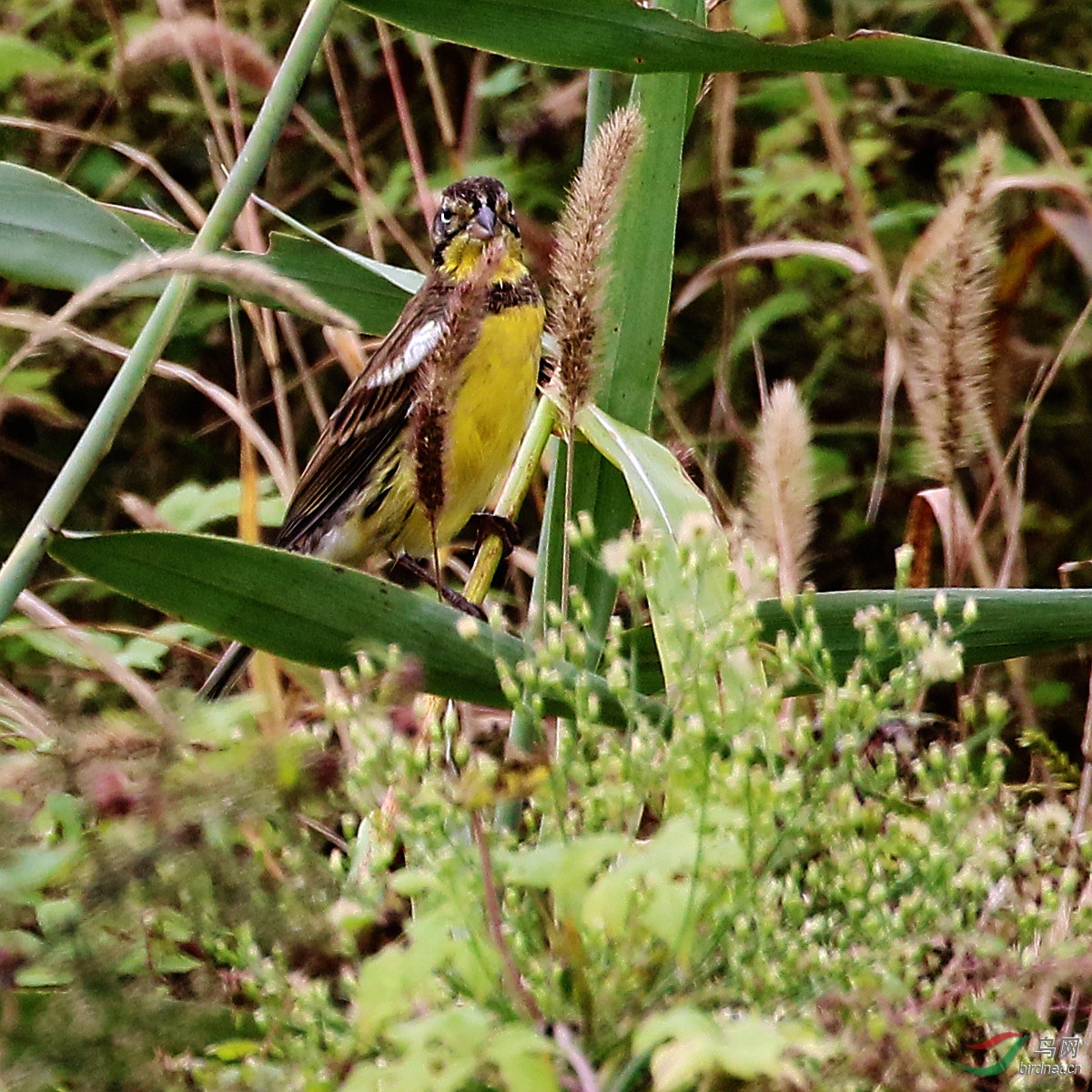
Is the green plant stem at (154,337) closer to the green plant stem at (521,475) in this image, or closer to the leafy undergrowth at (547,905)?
the leafy undergrowth at (547,905)

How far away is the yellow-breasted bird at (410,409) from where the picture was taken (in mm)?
2293

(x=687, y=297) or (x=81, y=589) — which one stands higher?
(x=687, y=297)

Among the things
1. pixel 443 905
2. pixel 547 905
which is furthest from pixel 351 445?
pixel 443 905

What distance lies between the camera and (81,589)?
10.5ft

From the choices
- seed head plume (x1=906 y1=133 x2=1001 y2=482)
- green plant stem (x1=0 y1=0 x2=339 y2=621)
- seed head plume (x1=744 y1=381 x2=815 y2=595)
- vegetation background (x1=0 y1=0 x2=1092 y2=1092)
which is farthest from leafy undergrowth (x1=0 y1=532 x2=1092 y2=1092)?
seed head plume (x1=906 y1=133 x2=1001 y2=482)

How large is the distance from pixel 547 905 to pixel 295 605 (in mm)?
395

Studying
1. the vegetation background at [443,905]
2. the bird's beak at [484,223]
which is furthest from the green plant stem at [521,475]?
the bird's beak at [484,223]

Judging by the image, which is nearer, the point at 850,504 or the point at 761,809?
the point at 761,809

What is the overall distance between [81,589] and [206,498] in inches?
43.3

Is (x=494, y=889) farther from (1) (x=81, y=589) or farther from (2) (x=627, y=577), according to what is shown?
(1) (x=81, y=589)

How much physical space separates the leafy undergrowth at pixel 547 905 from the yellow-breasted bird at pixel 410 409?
1017 mm

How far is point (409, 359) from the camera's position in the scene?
232cm

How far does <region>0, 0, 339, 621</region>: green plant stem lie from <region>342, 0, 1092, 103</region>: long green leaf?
11cm

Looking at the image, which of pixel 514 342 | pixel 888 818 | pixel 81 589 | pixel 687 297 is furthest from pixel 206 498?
pixel 888 818
